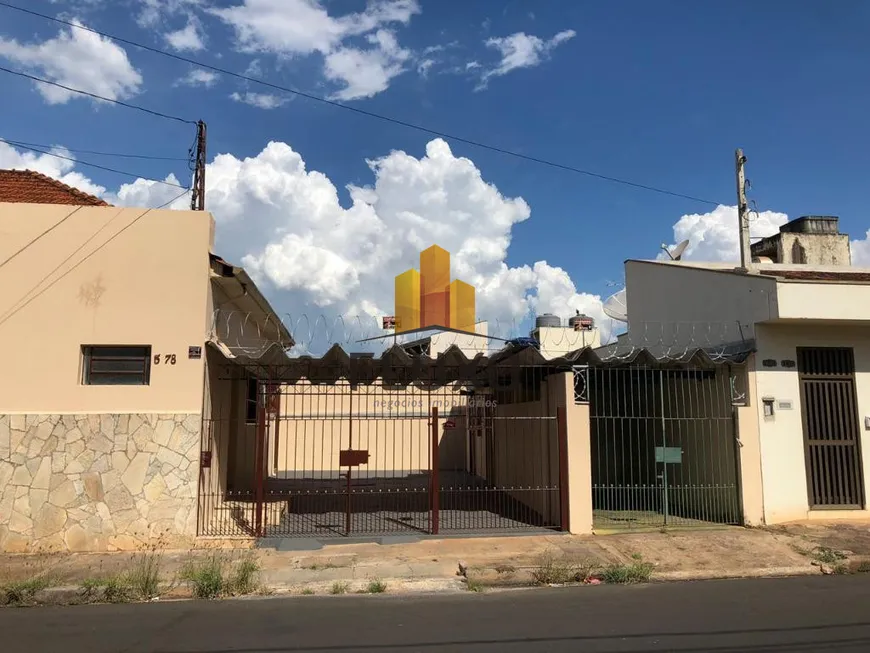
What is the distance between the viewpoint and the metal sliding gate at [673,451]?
11.1 m

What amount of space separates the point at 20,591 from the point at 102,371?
357 centimetres

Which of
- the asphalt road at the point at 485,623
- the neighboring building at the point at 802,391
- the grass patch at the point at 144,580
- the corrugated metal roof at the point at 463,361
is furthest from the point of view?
the neighboring building at the point at 802,391

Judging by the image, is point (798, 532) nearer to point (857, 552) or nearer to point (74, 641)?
point (857, 552)

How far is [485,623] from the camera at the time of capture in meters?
6.12

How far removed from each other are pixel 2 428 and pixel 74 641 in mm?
5076

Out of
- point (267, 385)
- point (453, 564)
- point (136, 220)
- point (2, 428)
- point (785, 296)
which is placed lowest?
point (453, 564)

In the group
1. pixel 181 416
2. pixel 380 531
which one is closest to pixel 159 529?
pixel 181 416

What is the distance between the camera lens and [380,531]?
35.2ft

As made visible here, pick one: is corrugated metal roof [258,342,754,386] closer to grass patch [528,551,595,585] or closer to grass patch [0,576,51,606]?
grass patch [528,551,595,585]

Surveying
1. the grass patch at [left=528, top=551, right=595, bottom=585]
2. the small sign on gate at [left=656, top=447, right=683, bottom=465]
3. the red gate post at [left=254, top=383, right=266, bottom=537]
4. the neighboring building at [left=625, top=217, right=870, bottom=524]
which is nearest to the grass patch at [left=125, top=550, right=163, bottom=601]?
the red gate post at [left=254, top=383, right=266, bottom=537]

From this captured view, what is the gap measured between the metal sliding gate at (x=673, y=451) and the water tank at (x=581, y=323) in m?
16.2

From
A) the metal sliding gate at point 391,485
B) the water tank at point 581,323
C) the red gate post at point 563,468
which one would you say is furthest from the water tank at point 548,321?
the red gate post at point 563,468

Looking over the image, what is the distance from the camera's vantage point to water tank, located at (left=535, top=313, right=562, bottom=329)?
3281 centimetres

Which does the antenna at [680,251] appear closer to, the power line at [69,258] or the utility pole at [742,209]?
the utility pole at [742,209]
